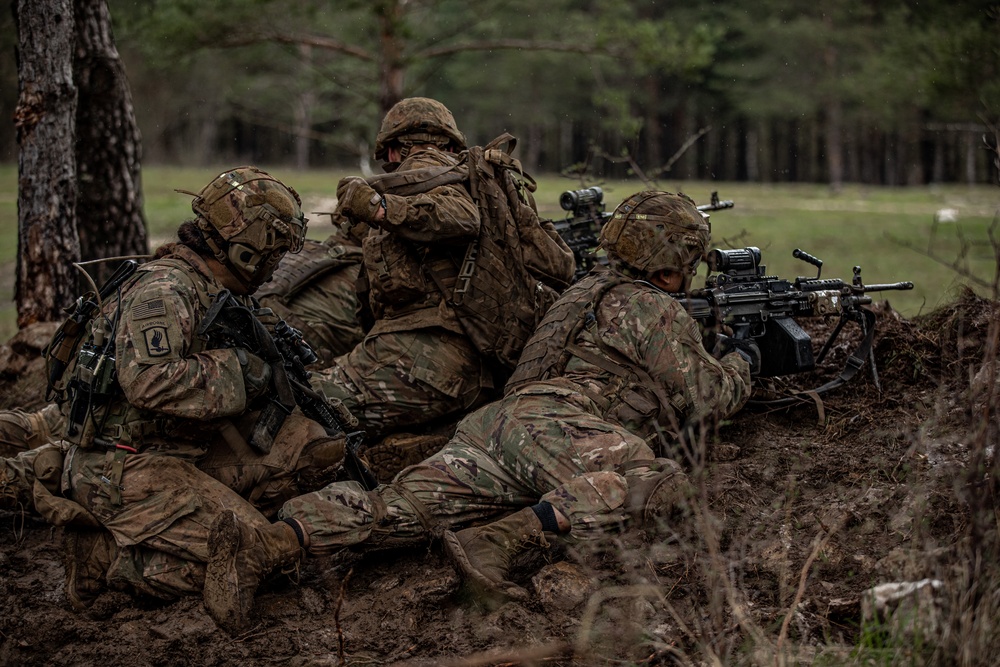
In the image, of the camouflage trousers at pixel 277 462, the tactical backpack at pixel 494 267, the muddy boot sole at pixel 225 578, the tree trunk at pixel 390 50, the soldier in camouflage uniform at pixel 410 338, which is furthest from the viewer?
the tree trunk at pixel 390 50

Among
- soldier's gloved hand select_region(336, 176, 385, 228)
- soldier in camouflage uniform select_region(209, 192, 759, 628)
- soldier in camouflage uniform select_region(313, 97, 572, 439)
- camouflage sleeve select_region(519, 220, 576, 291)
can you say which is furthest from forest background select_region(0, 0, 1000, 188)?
soldier in camouflage uniform select_region(209, 192, 759, 628)

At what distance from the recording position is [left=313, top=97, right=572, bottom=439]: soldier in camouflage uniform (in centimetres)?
569

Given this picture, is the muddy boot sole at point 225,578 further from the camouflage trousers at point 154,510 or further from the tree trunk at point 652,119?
the tree trunk at point 652,119

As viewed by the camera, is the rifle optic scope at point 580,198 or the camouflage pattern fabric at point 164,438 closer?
the camouflage pattern fabric at point 164,438

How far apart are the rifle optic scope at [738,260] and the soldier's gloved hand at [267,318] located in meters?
2.64

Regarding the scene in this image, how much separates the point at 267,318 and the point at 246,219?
55cm

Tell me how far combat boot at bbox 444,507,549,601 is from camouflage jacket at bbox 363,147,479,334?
1.71m

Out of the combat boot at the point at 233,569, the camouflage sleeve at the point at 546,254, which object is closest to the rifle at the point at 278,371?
the combat boot at the point at 233,569

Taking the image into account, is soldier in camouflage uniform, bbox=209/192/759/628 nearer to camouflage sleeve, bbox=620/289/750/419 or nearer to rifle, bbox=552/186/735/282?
camouflage sleeve, bbox=620/289/750/419

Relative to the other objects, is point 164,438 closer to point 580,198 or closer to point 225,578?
point 225,578

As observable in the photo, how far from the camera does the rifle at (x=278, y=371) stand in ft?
14.5

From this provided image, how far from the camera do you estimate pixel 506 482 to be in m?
4.69

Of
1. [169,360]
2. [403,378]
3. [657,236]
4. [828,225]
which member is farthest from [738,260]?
[828,225]

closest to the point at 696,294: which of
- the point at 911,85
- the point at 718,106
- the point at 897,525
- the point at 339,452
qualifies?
the point at 897,525
